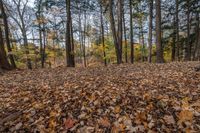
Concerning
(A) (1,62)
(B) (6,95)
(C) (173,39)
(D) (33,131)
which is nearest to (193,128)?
(D) (33,131)

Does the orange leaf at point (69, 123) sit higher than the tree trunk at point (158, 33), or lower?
lower

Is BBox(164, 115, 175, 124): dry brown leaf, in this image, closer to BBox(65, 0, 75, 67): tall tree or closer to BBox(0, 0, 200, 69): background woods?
BBox(0, 0, 200, 69): background woods

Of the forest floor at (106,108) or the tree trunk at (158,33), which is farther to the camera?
the tree trunk at (158,33)

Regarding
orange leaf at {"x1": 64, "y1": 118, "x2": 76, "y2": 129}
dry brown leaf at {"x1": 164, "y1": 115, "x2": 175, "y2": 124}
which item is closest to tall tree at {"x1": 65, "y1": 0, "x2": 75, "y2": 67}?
orange leaf at {"x1": 64, "y1": 118, "x2": 76, "y2": 129}

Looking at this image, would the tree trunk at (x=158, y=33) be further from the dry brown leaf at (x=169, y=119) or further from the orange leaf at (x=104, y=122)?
the orange leaf at (x=104, y=122)

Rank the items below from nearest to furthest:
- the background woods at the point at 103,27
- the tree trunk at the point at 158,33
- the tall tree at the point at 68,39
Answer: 1. the tree trunk at the point at 158,33
2. the tall tree at the point at 68,39
3. the background woods at the point at 103,27

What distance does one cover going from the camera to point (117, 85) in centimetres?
518

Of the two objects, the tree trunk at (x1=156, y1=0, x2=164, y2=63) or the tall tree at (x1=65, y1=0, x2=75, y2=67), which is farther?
the tall tree at (x1=65, y1=0, x2=75, y2=67)

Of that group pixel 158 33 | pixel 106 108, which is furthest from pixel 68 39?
pixel 106 108

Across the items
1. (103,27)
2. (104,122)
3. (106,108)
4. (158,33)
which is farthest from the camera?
(103,27)

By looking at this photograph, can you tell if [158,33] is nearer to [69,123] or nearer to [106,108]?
[106,108]

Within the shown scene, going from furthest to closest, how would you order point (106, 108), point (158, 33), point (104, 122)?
point (158, 33) < point (106, 108) < point (104, 122)

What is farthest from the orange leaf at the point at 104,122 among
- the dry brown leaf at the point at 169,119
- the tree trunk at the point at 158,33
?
the tree trunk at the point at 158,33

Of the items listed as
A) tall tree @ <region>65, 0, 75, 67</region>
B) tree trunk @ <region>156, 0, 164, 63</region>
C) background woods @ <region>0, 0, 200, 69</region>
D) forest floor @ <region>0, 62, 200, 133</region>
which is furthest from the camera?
background woods @ <region>0, 0, 200, 69</region>
